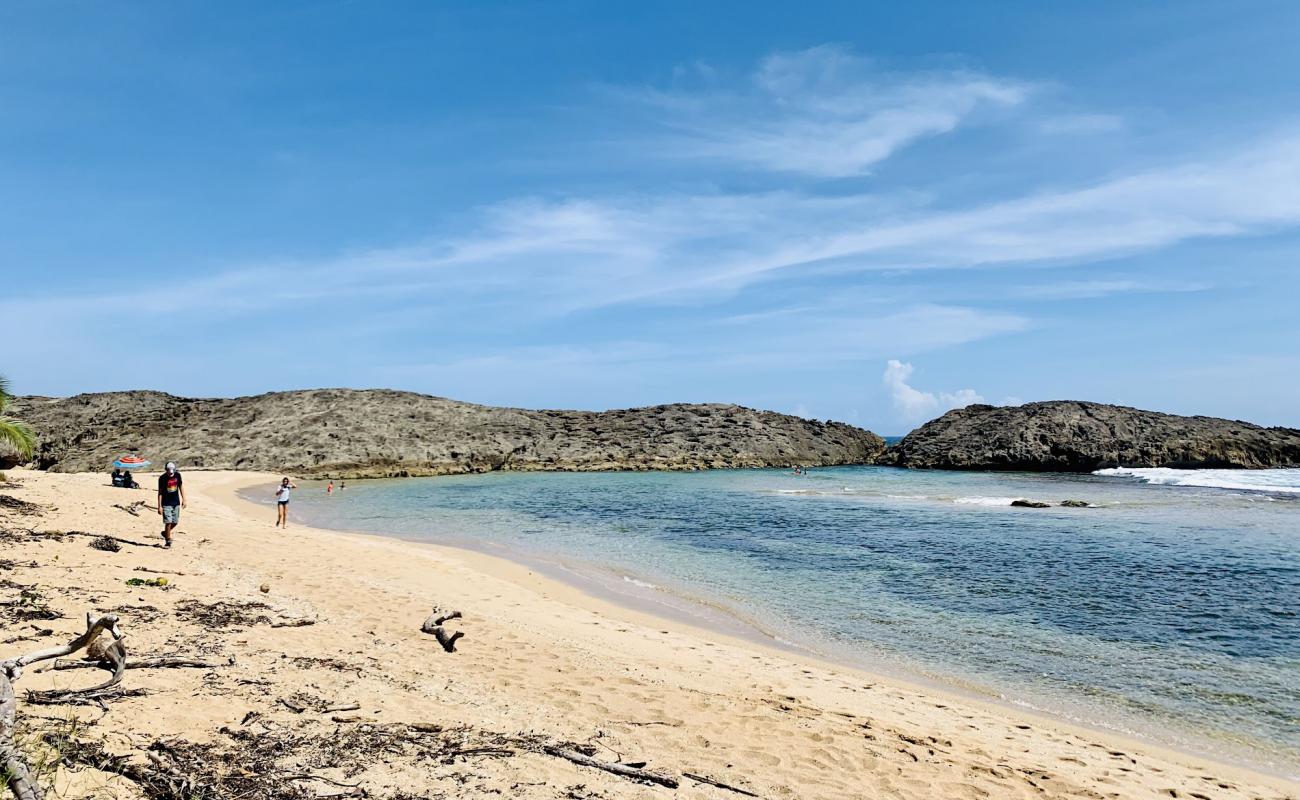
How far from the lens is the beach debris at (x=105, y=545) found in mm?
14708

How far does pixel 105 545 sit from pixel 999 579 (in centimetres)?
2104

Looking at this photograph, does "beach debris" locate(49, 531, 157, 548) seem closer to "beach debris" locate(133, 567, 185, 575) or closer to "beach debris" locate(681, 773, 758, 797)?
"beach debris" locate(133, 567, 185, 575)

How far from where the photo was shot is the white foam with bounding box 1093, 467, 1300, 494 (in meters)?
43.9

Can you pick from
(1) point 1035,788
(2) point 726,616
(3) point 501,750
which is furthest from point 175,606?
(1) point 1035,788

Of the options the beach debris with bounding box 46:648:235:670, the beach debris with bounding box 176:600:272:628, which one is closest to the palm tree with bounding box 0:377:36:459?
the beach debris with bounding box 176:600:272:628

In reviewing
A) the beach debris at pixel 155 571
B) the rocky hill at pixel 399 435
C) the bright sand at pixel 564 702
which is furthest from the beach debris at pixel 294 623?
the rocky hill at pixel 399 435

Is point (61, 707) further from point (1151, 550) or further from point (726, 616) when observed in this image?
point (1151, 550)

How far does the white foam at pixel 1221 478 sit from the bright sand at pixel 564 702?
1720 inches

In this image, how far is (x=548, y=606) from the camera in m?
15.5

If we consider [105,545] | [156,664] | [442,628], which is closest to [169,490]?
[105,545]

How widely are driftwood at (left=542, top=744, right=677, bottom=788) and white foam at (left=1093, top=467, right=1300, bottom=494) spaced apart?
159 ft

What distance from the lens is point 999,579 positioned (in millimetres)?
18922

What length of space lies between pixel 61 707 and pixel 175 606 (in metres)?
4.95

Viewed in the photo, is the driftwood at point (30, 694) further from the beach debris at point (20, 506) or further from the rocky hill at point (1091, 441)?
the rocky hill at point (1091, 441)
